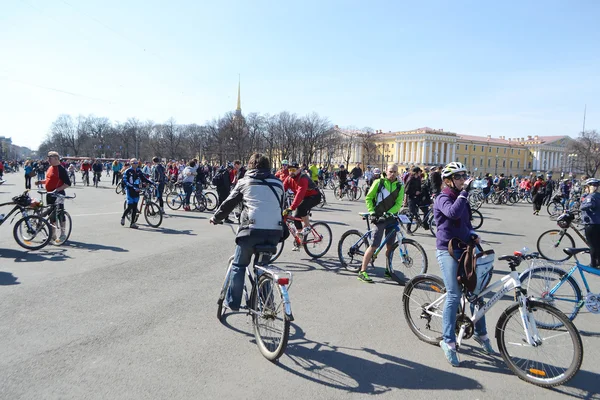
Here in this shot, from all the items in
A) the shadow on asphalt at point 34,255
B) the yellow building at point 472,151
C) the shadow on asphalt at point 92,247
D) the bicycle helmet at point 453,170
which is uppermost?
the yellow building at point 472,151

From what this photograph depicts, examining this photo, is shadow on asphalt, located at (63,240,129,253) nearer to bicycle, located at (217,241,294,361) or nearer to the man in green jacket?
the man in green jacket

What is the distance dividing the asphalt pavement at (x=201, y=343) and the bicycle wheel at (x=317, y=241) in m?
0.83

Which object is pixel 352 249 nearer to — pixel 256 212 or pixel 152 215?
pixel 256 212

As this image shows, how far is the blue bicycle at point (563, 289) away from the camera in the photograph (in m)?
4.66

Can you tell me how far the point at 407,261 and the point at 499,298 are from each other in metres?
2.87

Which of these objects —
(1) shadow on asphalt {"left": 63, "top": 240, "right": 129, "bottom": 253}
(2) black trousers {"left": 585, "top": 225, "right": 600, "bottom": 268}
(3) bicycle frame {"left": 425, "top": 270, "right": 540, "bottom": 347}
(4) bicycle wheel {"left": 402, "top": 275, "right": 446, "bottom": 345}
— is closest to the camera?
(3) bicycle frame {"left": 425, "top": 270, "right": 540, "bottom": 347}

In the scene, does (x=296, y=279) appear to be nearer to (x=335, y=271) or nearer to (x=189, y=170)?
(x=335, y=271)

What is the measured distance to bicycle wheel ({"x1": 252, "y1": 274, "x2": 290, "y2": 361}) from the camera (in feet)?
11.7

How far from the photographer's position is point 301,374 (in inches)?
137

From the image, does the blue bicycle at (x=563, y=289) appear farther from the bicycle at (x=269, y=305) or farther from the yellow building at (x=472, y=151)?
the yellow building at (x=472, y=151)

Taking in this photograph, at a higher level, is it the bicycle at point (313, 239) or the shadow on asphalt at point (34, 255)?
the bicycle at point (313, 239)

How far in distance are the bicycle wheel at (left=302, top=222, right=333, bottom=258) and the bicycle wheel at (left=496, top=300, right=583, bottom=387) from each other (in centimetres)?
471

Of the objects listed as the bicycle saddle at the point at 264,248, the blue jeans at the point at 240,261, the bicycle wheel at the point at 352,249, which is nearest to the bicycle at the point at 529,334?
the bicycle saddle at the point at 264,248

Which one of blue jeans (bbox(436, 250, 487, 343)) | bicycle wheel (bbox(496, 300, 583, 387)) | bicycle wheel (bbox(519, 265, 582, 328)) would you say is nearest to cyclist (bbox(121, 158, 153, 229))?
blue jeans (bbox(436, 250, 487, 343))
